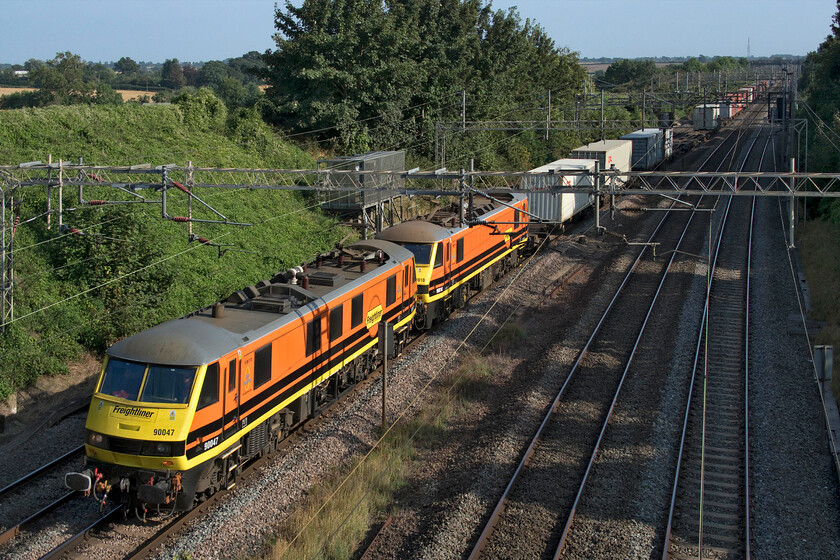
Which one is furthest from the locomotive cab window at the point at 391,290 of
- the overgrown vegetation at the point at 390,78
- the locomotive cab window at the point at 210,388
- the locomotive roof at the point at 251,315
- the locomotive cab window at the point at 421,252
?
the overgrown vegetation at the point at 390,78

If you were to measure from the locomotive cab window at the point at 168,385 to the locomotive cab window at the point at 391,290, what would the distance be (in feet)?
23.7

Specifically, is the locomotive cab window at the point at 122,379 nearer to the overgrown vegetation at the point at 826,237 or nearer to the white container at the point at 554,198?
the overgrown vegetation at the point at 826,237

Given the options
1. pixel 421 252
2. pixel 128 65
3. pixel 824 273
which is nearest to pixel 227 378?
pixel 421 252

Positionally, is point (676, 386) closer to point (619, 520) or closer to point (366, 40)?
point (619, 520)

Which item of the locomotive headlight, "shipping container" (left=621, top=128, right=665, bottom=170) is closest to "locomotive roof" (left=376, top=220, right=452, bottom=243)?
the locomotive headlight

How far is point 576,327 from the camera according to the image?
22.4 m

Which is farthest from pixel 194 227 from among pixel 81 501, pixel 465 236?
pixel 81 501

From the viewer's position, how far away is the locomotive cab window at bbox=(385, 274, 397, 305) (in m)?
17.9

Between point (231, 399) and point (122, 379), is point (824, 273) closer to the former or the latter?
point (231, 399)

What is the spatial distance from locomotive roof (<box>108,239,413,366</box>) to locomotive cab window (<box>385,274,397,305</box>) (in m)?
0.23

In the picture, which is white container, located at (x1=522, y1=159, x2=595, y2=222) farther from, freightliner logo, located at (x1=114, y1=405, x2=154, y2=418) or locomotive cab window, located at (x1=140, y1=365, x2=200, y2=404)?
freightliner logo, located at (x1=114, y1=405, x2=154, y2=418)

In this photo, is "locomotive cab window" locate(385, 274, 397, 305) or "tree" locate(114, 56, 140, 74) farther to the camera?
"tree" locate(114, 56, 140, 74)

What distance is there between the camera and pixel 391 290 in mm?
18219

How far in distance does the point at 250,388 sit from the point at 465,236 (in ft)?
39.4
